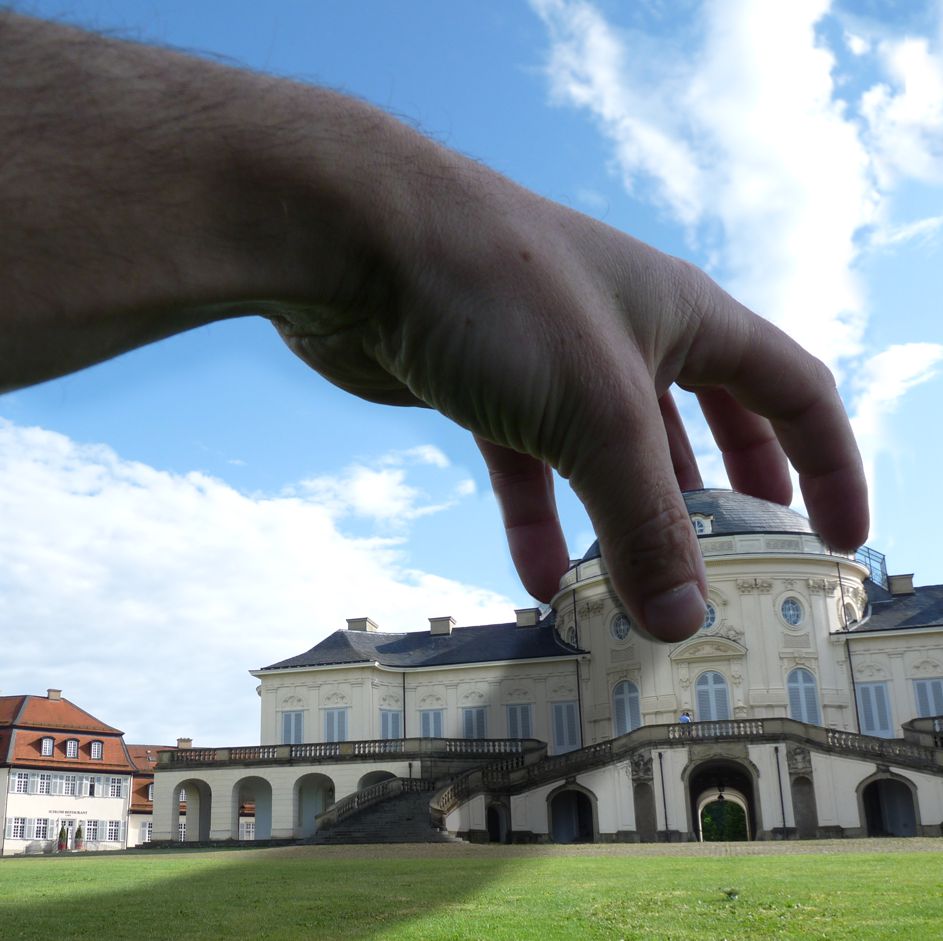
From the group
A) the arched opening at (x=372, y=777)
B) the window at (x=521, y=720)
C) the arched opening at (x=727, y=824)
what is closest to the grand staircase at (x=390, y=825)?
the arched opening at (x=372, y=777)

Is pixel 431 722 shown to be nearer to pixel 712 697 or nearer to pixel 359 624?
pixel 359 624

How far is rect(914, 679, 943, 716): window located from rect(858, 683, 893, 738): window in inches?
53.1

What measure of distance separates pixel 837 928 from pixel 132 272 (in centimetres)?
1000

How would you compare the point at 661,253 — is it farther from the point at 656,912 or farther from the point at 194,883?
the point at 194,883

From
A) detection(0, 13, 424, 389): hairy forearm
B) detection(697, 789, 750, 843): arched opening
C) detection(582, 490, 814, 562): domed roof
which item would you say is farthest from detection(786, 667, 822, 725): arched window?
detection(0, 13, 424, 389): hairy forearm

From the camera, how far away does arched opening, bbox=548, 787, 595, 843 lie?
41.6m

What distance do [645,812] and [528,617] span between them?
18.8 meters

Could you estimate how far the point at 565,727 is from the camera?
49281mm

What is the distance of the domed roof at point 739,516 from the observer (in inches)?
1766

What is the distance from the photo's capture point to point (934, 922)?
31.5ft

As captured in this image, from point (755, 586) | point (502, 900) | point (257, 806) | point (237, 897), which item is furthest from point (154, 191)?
point (257, 806)

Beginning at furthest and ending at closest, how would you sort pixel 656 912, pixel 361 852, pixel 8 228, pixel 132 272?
1. pixel 361 852
2. pixel 656 912
3. pixel 132 272
4. pixel 8 228

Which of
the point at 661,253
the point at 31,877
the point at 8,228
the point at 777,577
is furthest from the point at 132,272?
the point at 777,577

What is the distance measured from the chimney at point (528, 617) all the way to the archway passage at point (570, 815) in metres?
14.0
